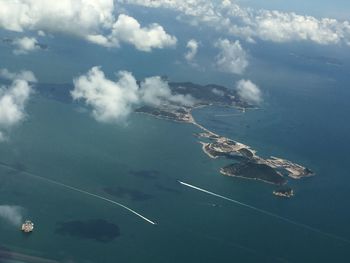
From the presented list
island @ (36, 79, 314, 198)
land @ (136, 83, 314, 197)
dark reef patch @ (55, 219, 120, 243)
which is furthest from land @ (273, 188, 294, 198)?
dark reef patch @ (55, 219, 120, 243)

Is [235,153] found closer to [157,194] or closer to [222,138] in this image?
[222,138]

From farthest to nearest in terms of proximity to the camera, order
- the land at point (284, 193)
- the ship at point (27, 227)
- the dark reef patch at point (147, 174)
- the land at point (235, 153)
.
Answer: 1. the land at point (235, 153)
2. the dark reef patch at point (147, 174)
3. the land at point (284, 193)
4. the ship at point (27, 227)

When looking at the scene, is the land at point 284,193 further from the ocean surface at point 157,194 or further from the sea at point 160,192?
the ocean surface at point 157,194

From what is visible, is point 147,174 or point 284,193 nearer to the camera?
point 284,193

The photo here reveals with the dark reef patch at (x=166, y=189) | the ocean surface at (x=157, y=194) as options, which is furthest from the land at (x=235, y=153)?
the dark reef patch at (x=166, y=189)

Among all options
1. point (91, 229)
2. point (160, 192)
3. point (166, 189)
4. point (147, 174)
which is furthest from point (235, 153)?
point (91, 229)

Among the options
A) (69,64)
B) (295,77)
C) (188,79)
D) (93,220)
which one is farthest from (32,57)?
(93,220)
